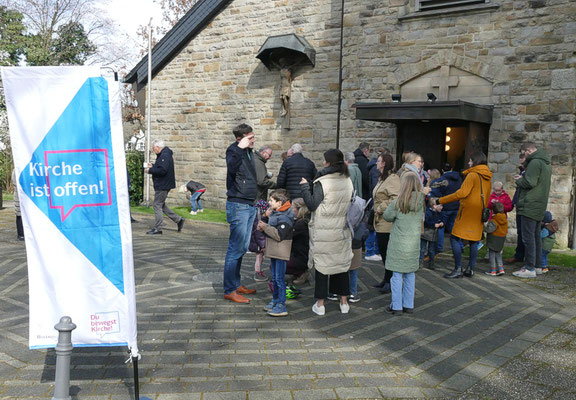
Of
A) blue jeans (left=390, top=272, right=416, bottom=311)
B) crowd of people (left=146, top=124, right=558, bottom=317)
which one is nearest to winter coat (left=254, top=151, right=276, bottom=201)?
Result: crowd of people (left=146, top=124, right=558, bottom=317)

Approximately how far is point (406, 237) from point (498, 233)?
260 cm

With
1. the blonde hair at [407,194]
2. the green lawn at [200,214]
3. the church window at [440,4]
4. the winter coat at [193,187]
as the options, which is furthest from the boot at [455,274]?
the winter coat at [193,187]

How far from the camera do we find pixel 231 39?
1484 centimetres

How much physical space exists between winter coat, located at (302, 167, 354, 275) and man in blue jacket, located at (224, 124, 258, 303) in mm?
785

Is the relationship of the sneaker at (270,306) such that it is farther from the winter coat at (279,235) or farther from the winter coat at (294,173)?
the winter coat at (294,173)

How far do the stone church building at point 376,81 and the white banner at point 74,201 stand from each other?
7.68 metres

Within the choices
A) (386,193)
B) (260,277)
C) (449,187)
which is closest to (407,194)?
(386,193)

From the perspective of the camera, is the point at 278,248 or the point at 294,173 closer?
the point at 278,248

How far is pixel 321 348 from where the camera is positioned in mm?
4469

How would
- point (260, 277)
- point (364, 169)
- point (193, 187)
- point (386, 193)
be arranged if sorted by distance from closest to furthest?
point (386, 193), point (260, 277), point (364, 169), point (193, 187)

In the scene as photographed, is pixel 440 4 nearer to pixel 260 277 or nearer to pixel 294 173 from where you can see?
pixel 294 173

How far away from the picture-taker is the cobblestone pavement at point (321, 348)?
12.1ft

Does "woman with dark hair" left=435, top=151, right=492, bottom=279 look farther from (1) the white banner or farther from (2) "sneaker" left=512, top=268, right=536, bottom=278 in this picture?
(1) the white banner

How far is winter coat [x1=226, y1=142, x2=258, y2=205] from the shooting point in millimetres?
5551
